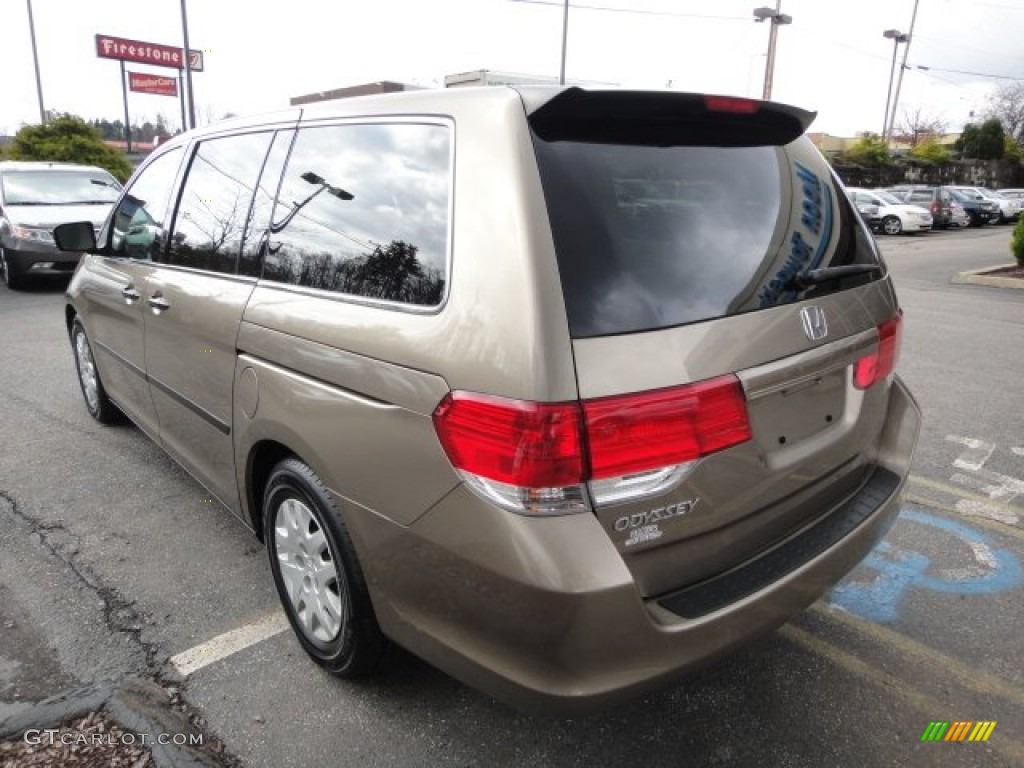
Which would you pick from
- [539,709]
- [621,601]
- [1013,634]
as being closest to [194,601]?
[539,709]

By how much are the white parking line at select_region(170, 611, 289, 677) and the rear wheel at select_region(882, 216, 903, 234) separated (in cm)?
2673

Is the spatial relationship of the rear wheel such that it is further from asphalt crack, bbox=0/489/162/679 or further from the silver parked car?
asphalt crack, bbox=0/489/162/679

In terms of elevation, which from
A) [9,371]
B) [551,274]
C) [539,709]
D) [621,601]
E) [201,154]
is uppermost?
[201,154]

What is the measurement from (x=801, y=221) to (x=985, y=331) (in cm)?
745

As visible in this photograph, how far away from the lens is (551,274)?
1.73 meters

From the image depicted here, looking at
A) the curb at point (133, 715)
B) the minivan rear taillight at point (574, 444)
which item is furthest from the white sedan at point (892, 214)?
the curb at point (133, 715)

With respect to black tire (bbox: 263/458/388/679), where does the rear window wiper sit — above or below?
above

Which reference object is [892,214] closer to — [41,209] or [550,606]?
[41,209]

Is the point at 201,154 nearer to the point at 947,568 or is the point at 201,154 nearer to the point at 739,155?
the point at 739,155

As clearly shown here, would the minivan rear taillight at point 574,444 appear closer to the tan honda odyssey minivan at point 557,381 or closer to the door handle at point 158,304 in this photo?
the tan honda odyssey minivan at point 557,381

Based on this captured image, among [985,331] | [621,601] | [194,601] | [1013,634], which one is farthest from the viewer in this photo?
[985,331]

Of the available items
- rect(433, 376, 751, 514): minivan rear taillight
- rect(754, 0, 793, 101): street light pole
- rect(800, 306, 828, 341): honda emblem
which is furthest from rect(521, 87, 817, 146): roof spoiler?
rect(754, 0, 793, 101): street light pole

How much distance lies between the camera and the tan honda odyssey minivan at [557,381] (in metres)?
1.72

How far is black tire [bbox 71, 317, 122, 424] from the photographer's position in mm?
4832
